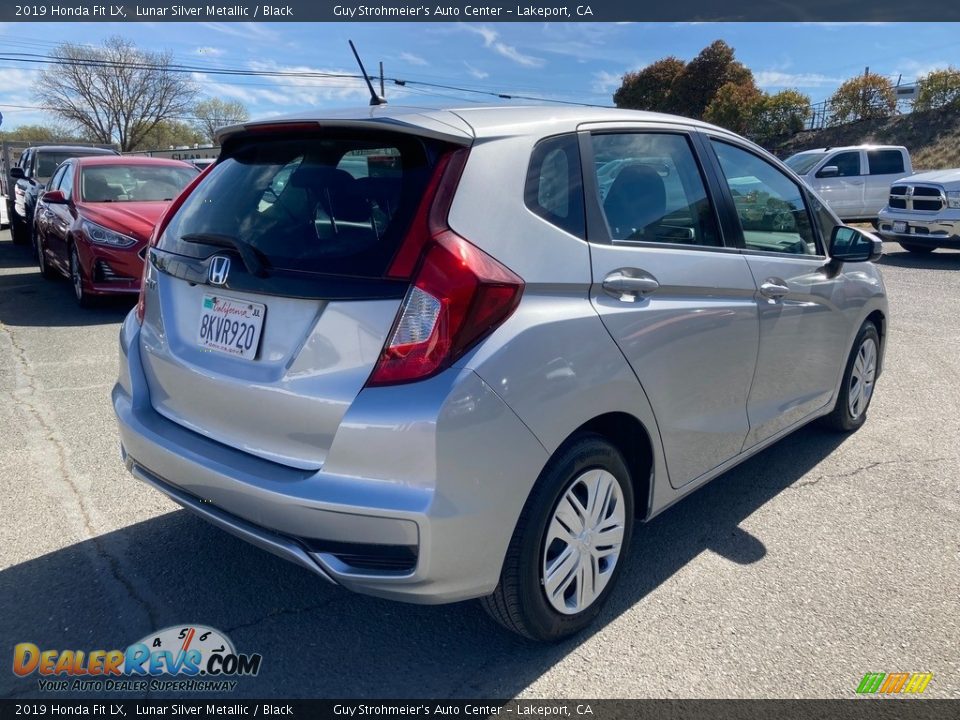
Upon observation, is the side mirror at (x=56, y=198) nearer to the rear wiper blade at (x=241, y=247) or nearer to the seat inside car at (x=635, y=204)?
the rear wiper blade at (x=241, y=247)

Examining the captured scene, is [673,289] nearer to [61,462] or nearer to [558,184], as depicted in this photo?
[558,184]

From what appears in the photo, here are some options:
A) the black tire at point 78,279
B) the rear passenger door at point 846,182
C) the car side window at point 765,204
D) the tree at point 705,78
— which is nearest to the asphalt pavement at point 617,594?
the car side window at point 765,204

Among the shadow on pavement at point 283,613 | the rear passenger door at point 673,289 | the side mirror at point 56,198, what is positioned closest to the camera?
the shadow on pavement at point 283,613

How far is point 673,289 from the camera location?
2.88 m

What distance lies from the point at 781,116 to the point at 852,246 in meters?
38.2

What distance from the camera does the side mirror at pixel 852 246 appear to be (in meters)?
4.02

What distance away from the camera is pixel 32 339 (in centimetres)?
703

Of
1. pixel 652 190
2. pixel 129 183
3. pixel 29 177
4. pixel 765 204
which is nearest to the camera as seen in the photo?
pixel 652 190

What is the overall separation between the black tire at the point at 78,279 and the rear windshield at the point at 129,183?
0.82 metres

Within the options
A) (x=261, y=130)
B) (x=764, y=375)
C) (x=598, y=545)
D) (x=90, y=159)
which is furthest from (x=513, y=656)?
(x=90, y=159)

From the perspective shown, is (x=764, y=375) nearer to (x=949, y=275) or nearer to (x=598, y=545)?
(x=598, y=545)

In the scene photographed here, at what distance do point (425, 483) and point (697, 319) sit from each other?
140 centimetres

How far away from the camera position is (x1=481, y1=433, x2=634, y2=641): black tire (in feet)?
7.83

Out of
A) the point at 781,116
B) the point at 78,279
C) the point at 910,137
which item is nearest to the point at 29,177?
the point at 78,279
